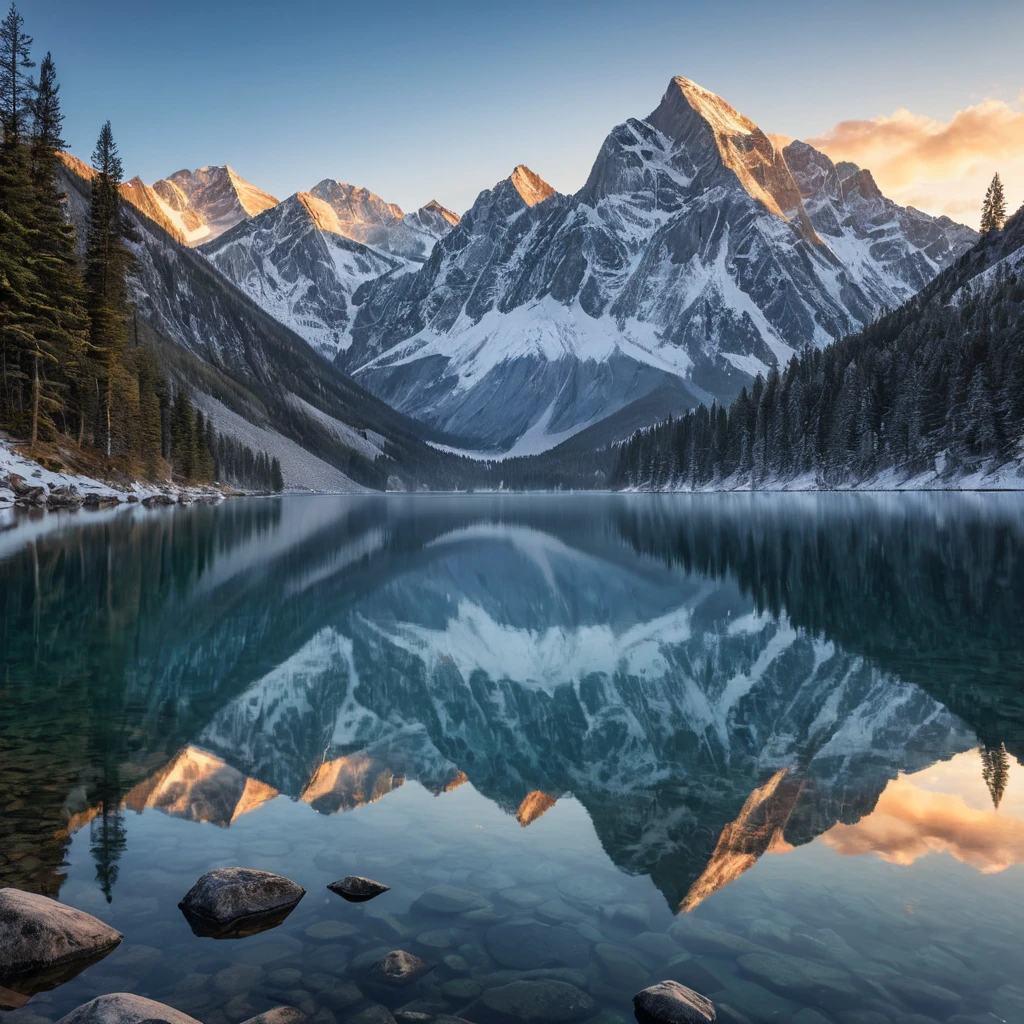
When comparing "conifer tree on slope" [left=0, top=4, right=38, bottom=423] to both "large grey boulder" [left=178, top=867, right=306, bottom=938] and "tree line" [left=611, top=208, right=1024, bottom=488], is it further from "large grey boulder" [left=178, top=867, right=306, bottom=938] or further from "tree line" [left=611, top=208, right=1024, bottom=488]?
"tree line" [left=611, top=208, right=1024, bottom=488]

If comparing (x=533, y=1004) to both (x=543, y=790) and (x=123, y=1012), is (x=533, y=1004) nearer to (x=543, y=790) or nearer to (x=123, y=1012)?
(x=123, y=1012)

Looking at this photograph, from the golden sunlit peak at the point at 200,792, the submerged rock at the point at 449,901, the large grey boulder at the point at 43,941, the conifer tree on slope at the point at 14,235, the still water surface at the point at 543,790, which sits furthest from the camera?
the conifer tree on slope at the point at 14,235

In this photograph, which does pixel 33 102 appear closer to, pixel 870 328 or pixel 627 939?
pixel 627 939

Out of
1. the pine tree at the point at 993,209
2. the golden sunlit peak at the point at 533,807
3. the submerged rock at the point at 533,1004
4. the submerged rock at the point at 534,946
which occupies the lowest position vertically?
the golden sunlit peak at the point at 533,807

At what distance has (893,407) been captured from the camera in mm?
119438

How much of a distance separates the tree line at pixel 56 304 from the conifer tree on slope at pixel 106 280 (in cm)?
10

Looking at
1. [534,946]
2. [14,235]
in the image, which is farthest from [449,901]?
[14,235]

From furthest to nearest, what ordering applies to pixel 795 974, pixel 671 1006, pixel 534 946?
pixel 534 946 → pixel 795 974 → pixel 671 1006

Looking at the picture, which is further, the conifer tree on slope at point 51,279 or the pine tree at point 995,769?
the conifer tree on slope at point 51,279

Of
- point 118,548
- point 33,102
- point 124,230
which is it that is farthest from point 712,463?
point 118,548

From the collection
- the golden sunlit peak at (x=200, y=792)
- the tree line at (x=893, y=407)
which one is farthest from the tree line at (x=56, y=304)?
the tree line at (x=893, y=407)

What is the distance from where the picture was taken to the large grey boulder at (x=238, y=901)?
24.4 feet

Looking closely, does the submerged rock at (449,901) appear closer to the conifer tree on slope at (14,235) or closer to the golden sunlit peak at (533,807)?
the golden sunlit peak at (533,807)

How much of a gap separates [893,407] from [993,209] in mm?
92700
